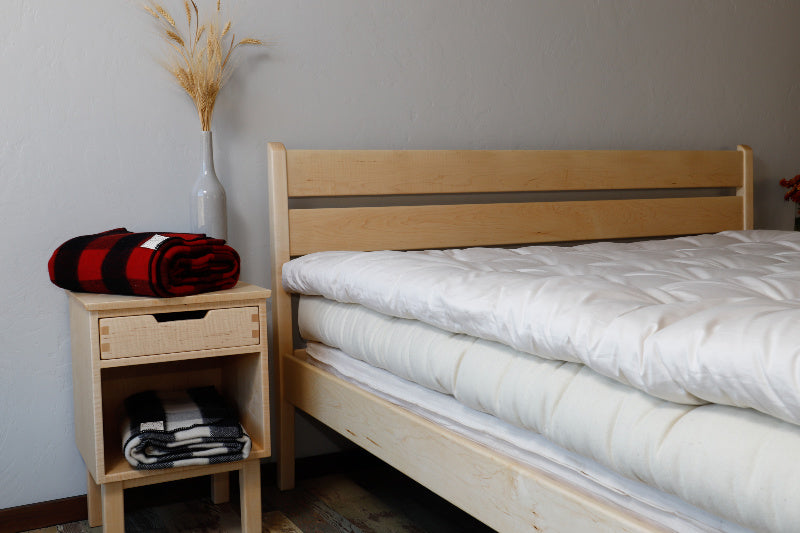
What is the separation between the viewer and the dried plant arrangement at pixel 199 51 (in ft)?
6.53

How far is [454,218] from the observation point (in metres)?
2.30

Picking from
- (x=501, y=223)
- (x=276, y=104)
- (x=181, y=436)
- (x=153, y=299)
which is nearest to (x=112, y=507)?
(x=181, y=436)

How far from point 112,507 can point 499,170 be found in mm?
1429

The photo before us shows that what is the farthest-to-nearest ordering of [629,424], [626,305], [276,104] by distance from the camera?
[276,104] < [626,305] < [629,424]

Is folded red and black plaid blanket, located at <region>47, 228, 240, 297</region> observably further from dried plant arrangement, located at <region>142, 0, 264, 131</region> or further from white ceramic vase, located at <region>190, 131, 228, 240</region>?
dried plant arrangement, located at <region>142, 0, 264, 131</region>

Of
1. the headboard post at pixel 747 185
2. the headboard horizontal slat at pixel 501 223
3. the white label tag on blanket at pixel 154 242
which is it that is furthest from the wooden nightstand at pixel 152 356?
the headboard post at pixel 747 185

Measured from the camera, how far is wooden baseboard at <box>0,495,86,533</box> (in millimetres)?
1926

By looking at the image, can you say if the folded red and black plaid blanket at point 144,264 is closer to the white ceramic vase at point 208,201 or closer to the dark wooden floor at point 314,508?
the white ceramic vase at point 208,201

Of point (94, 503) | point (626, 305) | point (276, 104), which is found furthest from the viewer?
point (276, 104)

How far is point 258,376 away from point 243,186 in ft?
1.97

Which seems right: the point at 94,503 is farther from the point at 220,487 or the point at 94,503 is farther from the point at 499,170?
the point at 499,170

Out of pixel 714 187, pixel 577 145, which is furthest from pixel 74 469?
pixel 714 187

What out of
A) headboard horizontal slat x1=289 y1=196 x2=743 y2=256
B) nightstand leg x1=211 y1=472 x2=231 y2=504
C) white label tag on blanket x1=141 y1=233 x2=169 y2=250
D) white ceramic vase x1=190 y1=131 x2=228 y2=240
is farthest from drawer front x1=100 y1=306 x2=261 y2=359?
nightstand leg x1=211 y1=472 x2=231 y2=504

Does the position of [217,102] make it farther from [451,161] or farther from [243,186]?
[451,161]
